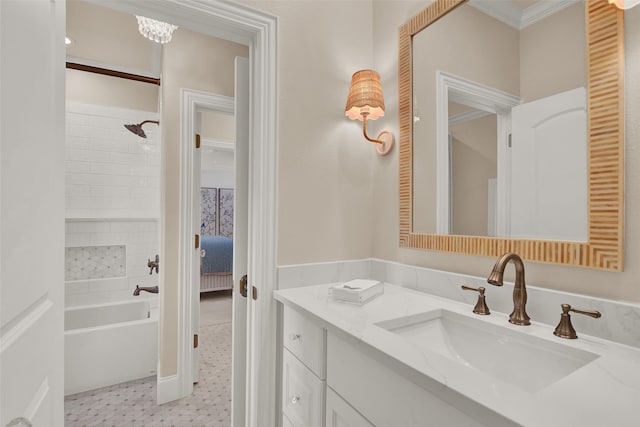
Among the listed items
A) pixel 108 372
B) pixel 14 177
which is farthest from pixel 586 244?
pixel 108 372

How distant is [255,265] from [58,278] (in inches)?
24.9

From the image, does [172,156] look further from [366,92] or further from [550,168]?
[550,168]

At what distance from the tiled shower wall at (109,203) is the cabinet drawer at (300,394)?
237cm

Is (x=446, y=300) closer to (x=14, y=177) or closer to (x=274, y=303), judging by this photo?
(x=274, y=303)

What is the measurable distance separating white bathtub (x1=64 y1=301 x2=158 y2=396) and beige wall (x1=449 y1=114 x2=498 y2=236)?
2340 millimetres

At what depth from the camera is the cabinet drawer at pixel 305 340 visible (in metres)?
0.99

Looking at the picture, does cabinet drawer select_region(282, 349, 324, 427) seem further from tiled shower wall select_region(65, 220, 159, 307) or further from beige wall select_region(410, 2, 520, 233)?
tiled shower wall select_region(65, 220, 159, 307)

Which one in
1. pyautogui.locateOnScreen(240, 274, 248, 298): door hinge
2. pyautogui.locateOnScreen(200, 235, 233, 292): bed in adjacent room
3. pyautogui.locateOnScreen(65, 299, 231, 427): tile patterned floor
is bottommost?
pyautogui.locateOnScreen(65, 299, 231, 427): tile patterned floor

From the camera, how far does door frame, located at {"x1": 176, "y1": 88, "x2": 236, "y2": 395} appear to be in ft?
7.23

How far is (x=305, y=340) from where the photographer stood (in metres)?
1.08

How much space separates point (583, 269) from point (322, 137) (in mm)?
1051

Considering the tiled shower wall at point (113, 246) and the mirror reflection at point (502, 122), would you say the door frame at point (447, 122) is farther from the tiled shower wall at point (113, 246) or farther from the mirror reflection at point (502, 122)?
the tiled shower wall at point (113, 246)

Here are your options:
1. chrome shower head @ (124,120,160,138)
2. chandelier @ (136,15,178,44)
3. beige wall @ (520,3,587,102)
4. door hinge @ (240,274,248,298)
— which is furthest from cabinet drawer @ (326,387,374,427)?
chrome shower head @ (124,120,160,138)

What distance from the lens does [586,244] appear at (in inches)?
33.5
